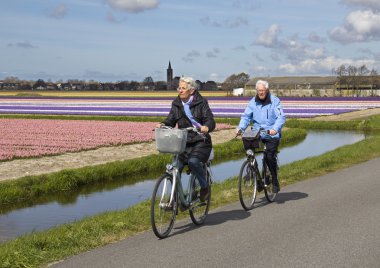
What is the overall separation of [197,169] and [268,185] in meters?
2.48

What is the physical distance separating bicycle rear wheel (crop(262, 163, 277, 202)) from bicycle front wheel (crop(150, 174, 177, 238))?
8.98 ft

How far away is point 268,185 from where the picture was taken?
31.5 feet

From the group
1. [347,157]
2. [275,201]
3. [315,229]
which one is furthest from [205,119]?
[347,157]

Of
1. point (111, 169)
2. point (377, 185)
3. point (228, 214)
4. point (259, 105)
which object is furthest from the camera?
point (111, 169)

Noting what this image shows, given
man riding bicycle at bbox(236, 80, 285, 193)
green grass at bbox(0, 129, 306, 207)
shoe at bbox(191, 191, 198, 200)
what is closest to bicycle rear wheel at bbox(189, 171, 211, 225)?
shoe at bbox(191, 191, 198, 200)

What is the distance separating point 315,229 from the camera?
730 centimetres

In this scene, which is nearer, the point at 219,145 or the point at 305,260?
the point at 305,260

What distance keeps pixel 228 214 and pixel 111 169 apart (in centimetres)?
787

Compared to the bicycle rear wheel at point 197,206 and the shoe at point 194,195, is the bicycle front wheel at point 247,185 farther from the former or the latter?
the shoe at point 194,195

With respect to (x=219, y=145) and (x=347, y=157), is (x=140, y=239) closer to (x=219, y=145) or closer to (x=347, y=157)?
(x=347, y=157)

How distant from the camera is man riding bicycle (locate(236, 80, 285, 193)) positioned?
8.98m

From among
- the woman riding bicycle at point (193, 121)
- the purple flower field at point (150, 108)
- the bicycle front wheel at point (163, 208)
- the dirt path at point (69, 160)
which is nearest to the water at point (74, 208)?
the dirt path at point (69, 160)

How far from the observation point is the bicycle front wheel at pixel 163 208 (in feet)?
22.7

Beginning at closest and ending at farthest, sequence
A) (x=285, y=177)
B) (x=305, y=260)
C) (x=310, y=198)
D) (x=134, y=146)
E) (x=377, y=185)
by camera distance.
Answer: (x=305, y=260) → (x=310, y=198) → (x=377, y=185) → (x=285, y=177) → (x=134, y=146)
